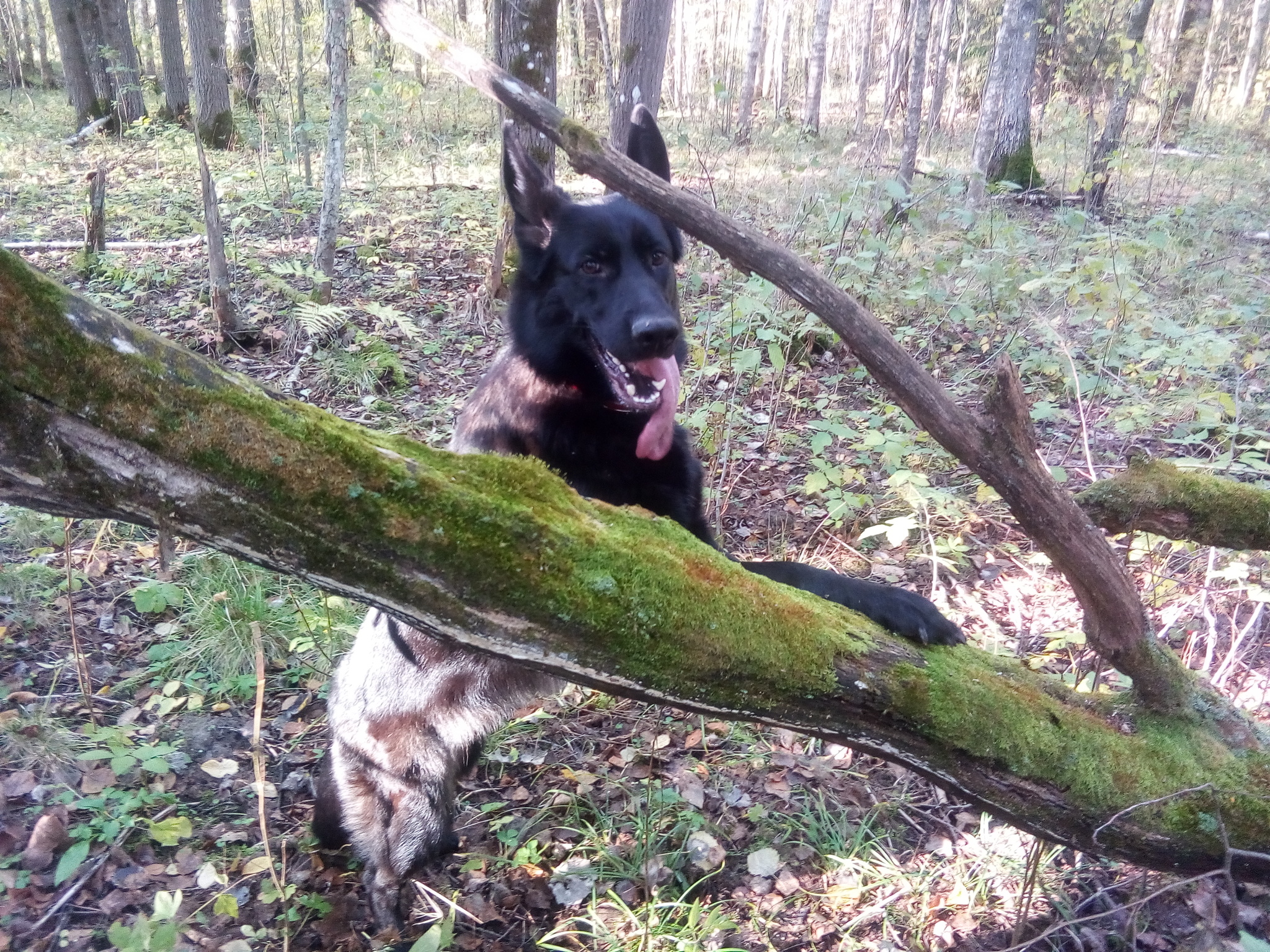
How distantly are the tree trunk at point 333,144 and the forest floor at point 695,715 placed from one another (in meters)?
0.47

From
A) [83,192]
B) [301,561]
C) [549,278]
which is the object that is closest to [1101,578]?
[301,561]

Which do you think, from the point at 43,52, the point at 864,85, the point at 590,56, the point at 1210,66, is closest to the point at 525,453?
the point at 590,56

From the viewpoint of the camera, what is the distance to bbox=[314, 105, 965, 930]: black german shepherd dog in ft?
9.82

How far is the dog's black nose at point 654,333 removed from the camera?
300 centimetres

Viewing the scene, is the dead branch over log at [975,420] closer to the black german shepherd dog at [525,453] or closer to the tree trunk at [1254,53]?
the black german shepherd dog at [525,453]

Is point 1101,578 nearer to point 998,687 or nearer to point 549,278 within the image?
point 998,687

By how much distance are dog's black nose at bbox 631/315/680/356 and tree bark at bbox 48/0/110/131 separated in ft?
54.8

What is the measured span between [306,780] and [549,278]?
2.52 metres

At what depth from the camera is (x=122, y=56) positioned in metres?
15.2

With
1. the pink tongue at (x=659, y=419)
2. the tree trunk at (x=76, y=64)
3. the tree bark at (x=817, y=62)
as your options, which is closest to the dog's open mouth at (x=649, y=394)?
the pink tongue at (x=659, y=419)

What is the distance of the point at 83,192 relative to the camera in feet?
36.4

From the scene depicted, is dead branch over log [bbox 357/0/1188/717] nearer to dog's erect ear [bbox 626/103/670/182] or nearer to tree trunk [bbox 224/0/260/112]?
dog's erect ear [bbox 626/103/670/182]

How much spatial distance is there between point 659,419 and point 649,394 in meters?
0.17

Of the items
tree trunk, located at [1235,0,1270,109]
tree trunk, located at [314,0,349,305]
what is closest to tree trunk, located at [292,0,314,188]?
tree trunk, located at [314,0,349,305]
